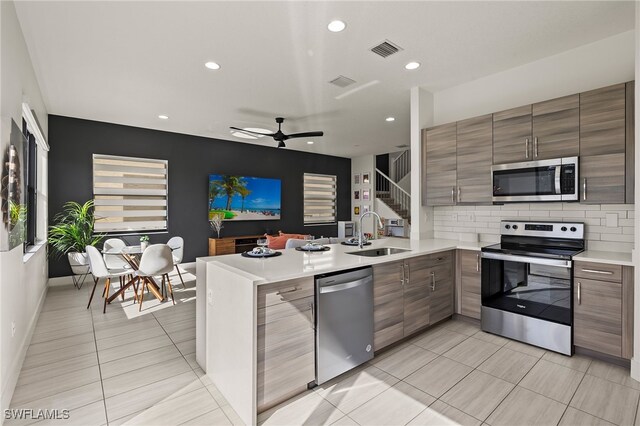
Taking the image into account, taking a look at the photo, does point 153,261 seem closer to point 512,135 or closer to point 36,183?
point 36,183

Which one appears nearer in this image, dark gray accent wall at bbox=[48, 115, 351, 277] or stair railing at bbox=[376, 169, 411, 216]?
dark gray accent wall at bbox=[48, 115, 351, 277]

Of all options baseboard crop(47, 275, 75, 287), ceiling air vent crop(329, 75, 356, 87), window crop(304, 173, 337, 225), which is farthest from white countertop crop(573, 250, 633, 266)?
baseboard crop(47, 275, 75, 287)

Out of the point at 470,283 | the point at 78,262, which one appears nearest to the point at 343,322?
the point at 470,283

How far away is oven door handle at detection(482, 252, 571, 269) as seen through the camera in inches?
104

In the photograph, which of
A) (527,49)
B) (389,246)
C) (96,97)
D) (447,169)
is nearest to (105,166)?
(96,97)

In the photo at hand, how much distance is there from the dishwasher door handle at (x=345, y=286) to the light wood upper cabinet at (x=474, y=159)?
180 cm

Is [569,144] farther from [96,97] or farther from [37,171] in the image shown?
[37,171]

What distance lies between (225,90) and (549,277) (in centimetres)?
414

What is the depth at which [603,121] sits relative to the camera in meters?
2.62

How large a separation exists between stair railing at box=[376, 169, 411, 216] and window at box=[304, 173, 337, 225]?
4.26 ft

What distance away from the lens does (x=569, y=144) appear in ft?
9.21

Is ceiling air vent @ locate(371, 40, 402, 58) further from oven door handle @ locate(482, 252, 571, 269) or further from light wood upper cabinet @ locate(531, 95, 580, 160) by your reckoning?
oven door handle @ locate(482, 252, 571, 269)

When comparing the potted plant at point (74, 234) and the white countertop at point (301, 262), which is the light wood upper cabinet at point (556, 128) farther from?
the potted plant at point (74, 234)

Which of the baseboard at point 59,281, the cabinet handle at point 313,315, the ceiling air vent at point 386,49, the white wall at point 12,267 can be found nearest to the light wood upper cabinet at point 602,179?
the ceiling air vent at point 386,49
